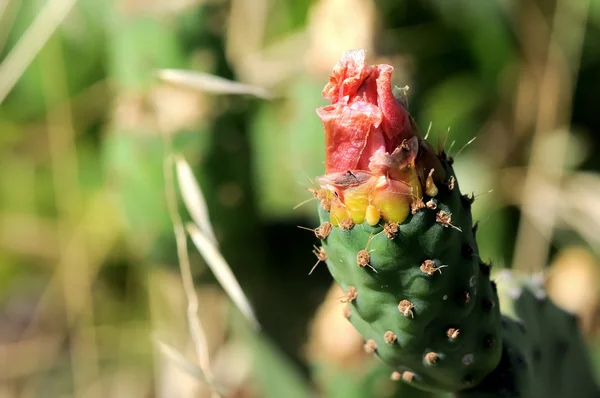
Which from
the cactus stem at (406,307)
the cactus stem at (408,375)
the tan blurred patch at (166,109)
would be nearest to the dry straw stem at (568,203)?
the tan blurred patch at (166,109)

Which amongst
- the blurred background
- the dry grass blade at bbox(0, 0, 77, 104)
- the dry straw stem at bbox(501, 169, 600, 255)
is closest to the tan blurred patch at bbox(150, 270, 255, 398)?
the blurred background

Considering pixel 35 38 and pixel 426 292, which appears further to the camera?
pixel 35 38

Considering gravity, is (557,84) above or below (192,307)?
below

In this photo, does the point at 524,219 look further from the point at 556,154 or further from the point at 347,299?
the point at 347,299

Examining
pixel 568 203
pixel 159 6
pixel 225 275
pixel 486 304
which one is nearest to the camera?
pixel 486 304

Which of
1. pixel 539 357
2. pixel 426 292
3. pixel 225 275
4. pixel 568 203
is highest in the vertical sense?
pixel 426 292

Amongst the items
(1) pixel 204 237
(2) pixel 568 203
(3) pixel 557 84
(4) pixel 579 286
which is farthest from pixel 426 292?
(3) pixel 557 84

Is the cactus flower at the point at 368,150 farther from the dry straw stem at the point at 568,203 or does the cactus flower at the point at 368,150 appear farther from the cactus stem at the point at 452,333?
the dry straw stem at the point at 568,203

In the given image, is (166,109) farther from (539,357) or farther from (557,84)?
(557,84)
